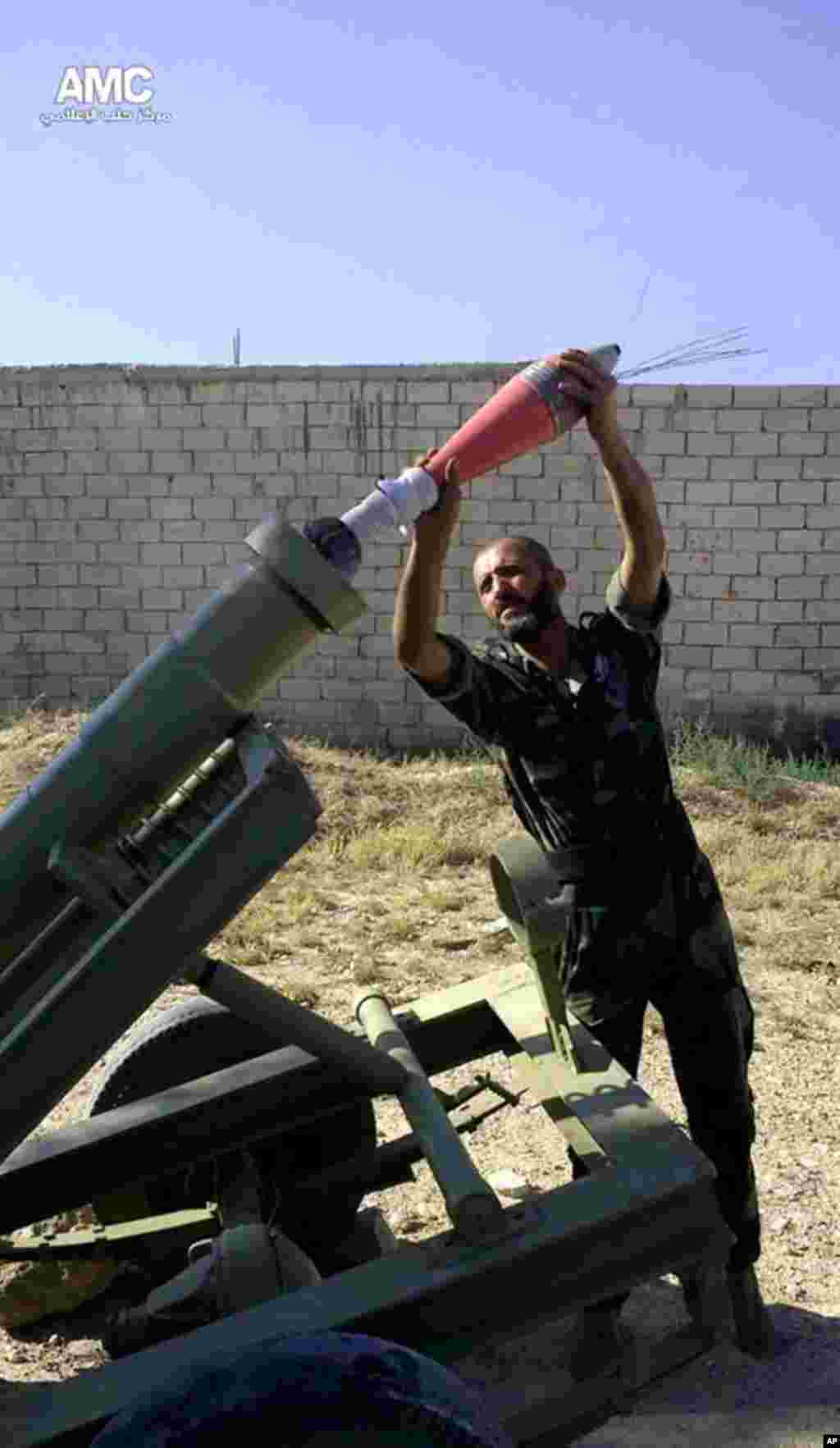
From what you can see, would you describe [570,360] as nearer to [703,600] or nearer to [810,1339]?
[810,1339]

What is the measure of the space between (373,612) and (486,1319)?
7514 millimetres

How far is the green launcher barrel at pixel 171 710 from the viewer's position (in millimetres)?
1917

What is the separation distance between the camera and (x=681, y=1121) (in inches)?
163

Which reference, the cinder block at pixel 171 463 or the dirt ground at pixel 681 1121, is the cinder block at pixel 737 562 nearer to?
the dirt ground at pixel 681 1121

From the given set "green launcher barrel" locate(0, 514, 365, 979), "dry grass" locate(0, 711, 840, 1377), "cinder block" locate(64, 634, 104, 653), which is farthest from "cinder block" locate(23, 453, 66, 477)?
"green launcher barrel" locate(0, 514, 365, 979)

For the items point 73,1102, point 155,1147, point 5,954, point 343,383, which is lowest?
point 73,1102

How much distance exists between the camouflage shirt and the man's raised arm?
81mm

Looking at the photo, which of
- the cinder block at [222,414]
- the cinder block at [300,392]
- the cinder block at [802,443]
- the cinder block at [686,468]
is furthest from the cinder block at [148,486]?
the cinder block at [802,443]

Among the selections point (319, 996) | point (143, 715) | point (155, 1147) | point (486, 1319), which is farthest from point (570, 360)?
point (319, 996)

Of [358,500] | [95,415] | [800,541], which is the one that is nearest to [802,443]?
[800,541]

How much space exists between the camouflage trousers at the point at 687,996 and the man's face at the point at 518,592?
1.83ft

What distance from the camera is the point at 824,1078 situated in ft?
14.6

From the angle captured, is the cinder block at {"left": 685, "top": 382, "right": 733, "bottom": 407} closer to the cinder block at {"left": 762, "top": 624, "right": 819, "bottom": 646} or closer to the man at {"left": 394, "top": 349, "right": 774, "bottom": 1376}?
the cinder block at {"left": 762, "top": 624, "right": 819, "bottom": 646}

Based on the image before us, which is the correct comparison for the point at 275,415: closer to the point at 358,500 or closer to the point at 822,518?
the point at 358,500
